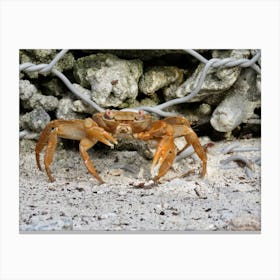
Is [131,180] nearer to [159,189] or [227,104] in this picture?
[159,189]

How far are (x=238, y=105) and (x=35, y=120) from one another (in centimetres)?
94

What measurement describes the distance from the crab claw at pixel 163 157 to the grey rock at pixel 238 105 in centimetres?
33

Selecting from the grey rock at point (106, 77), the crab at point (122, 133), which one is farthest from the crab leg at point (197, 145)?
the grey rock at point (106, 77)

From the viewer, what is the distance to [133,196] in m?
A: 2.47

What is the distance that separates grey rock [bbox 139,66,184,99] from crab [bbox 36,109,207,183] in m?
0.19

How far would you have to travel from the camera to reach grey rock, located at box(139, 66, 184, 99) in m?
2.72

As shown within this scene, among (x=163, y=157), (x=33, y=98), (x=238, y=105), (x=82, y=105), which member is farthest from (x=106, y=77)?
(x=238, y=105)

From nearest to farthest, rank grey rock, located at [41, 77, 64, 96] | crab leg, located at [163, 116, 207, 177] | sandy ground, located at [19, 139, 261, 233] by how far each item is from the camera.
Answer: sandy ground, located at [19, 139, 261, 233], crab leg, located at [163, 116, 207, 177], grey rock, located at [41, 77, 64, 96]

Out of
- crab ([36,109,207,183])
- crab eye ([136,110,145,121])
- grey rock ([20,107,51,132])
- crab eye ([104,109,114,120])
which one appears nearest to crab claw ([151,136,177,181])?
crab ([36,109,207,183])

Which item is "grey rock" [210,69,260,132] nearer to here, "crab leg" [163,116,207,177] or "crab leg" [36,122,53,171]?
"crab leg" [163,116,207,177]

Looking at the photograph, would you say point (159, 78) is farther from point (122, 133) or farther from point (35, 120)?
point (35, 120)

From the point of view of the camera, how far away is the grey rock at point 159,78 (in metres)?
2.72

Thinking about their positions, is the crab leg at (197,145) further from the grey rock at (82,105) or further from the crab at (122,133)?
the grey rock at (82,105)

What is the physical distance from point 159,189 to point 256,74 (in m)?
0.69
